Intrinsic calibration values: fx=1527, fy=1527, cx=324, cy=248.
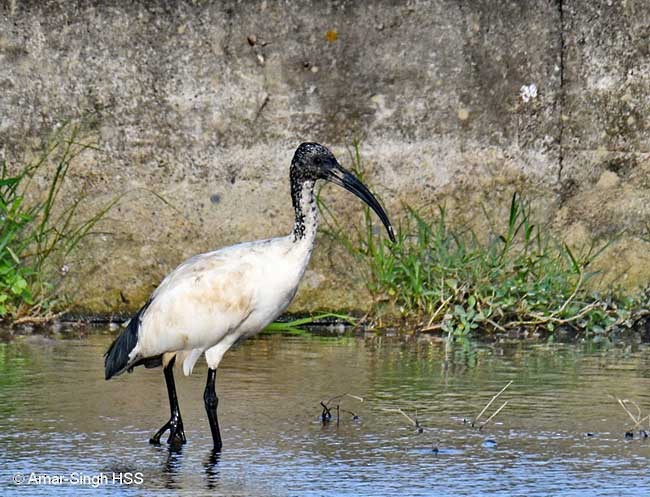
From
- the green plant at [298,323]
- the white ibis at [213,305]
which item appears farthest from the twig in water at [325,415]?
the green plant at [298,323]

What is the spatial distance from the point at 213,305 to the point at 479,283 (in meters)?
3.07

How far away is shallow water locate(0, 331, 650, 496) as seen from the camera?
5383 millimetres

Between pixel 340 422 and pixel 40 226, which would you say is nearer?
pixel 340 422

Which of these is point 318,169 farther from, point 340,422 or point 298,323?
point 298,323

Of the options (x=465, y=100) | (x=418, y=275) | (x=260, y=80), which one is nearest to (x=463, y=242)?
(x=418, y=275)

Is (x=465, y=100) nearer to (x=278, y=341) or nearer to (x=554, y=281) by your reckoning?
(x=554, y=281)

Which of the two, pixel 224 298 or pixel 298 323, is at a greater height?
pixel 224 298

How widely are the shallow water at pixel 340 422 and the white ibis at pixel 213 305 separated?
25cm

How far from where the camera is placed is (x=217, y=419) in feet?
21.1

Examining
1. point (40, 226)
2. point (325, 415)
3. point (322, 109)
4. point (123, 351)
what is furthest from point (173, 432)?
point (322, 109)

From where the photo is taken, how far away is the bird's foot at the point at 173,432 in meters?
6.07

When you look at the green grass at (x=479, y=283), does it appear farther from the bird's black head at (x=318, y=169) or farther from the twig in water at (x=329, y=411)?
the bird's black head at (x=318, y=169)

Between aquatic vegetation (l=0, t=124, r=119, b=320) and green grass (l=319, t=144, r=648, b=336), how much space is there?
5.28 feet

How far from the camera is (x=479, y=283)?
8992mm
